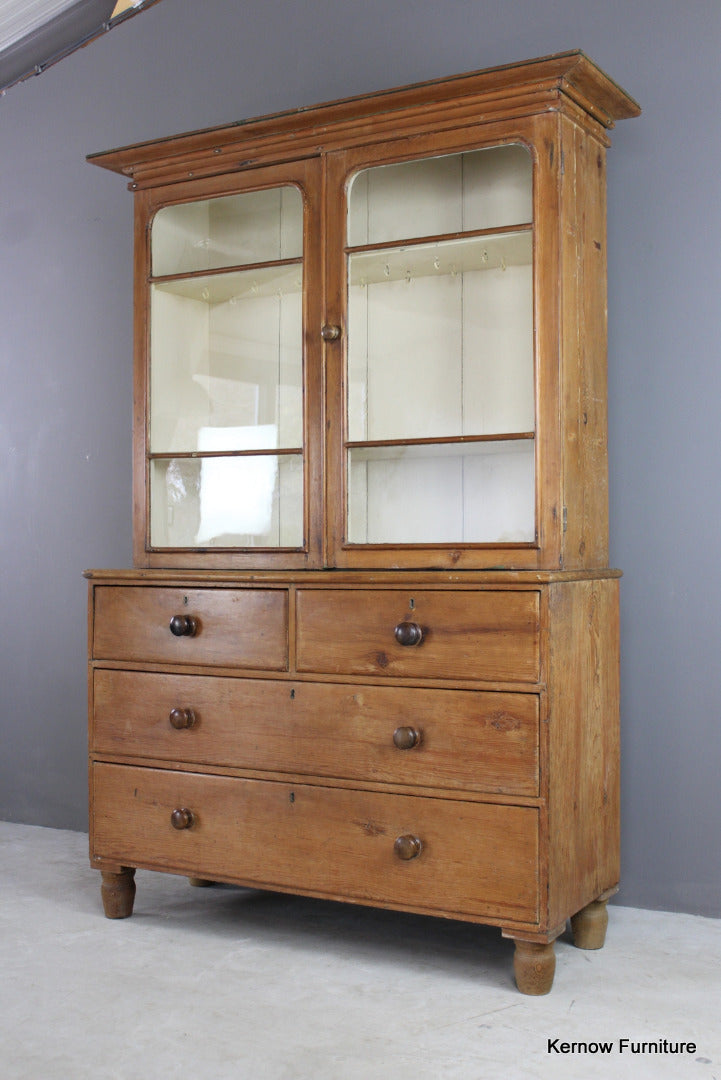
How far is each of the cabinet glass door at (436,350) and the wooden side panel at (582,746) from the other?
25 cm

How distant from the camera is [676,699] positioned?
104 inches

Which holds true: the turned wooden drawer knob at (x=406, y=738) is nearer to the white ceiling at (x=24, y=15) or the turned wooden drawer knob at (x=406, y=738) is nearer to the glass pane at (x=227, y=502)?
the glass pane at (x=227, y=502)

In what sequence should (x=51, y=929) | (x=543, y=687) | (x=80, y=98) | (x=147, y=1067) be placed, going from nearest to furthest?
(x=147, y=1067) → (x=543, y=687) → (x=51, y=929) → (x=80, y=98)

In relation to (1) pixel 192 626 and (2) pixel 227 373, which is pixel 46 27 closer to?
(2) pixel 227 373

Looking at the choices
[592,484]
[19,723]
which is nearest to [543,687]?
[592,484]

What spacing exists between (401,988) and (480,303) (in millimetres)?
1412

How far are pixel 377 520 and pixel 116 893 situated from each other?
1061 millimetres

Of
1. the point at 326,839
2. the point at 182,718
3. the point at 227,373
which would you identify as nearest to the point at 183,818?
the point at 182,718

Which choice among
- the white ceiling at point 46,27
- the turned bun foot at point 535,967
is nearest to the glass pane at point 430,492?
the turned bun foot at point 535,967

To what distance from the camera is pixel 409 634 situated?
2.22 meters

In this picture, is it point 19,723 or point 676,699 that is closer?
point 676,699

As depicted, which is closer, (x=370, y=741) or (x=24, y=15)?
(x=370, y=741)

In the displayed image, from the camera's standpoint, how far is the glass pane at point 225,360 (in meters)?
2.62

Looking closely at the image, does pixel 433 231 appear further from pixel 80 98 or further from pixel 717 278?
pixel 80 98
